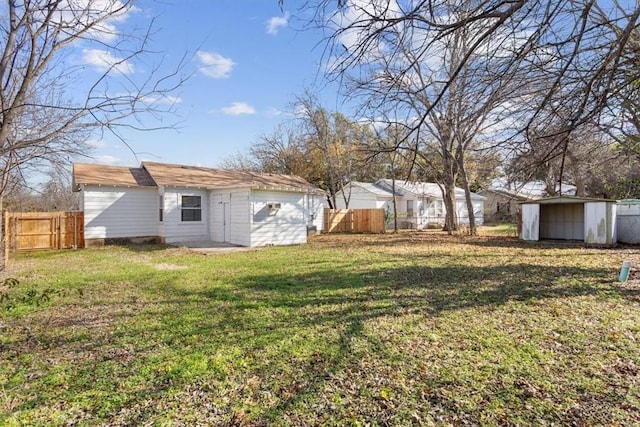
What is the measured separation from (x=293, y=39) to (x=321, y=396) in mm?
2944

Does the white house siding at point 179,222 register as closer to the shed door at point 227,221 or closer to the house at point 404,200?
the shed door at point 227,221

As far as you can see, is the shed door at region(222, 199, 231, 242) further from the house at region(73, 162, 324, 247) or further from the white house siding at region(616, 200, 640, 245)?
the white house siding at region(616, 200, 640, 245)

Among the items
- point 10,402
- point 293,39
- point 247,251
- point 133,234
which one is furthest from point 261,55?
point 133,234

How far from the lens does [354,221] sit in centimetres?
2267

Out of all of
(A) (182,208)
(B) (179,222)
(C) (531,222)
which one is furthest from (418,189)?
(B) (179,222)

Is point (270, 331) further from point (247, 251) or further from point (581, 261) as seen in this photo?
point (581, 261)

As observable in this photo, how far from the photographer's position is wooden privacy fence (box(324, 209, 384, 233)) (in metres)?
22.1

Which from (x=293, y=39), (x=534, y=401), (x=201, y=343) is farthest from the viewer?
(x=201, y=343)

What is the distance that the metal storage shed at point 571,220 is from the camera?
41.2ft

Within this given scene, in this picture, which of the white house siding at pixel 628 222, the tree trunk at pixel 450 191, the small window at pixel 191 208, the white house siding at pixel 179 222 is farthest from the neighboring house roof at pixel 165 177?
the white house siding at pixel 628 222

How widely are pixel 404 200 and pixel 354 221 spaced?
280 inches

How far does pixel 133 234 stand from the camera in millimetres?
14758

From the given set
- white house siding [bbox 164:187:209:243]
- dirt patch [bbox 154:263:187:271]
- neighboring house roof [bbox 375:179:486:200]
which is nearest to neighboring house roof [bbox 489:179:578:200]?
dirt patch [bbox 154:263:187:271]

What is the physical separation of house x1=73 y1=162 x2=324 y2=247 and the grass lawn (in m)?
6.54
